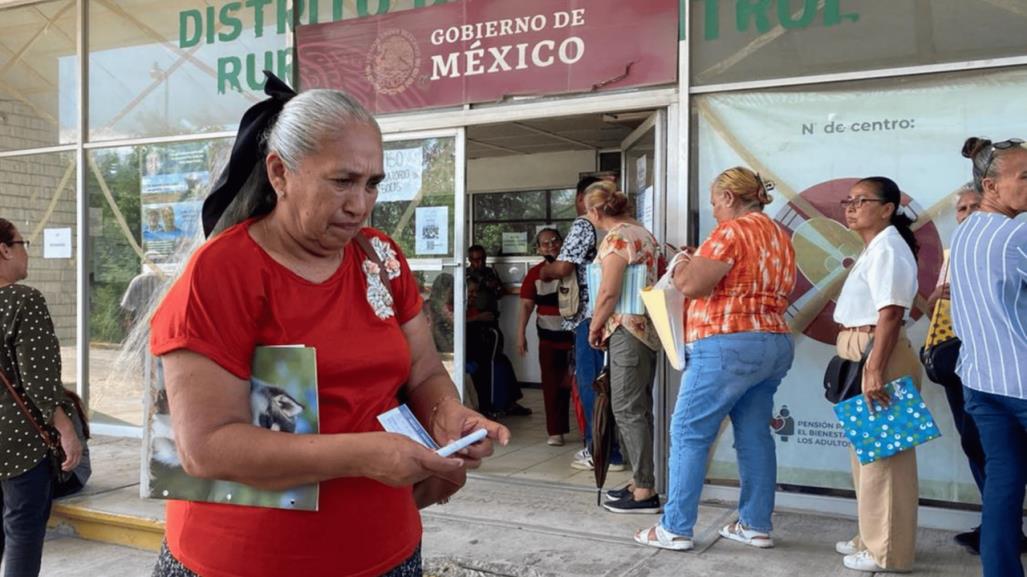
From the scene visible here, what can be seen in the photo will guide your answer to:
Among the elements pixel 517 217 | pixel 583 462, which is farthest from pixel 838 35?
pixel 517 217

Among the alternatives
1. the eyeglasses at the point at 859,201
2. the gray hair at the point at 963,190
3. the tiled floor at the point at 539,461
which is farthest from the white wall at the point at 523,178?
the eyeglasses at the point at 859,201

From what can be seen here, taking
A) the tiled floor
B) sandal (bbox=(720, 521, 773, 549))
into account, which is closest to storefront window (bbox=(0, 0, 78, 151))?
the tiled floor

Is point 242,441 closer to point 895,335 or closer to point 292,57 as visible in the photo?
point 895,335

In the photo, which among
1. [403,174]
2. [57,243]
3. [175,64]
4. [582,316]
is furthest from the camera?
[57,243]

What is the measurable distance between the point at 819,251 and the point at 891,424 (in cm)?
132

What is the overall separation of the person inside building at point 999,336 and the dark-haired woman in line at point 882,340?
0.40 meters

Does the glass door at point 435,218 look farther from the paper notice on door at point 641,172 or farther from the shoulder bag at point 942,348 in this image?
the shoulder bag at point 942,348

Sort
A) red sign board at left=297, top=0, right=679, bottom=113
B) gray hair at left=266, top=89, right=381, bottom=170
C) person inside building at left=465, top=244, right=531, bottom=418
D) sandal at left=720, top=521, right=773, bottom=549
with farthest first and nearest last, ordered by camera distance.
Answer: person inside building at left=465, top=244, right=531, bottom=418
red sign board at left=297, top=0, right=679, bottom=113
sandal at left=720, top=521, right=773, bottom=549
gray hair at left=266, top=89, right=381, bottom=170

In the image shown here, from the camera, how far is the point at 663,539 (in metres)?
4.10

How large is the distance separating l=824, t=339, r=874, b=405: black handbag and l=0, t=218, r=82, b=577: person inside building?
3.20m

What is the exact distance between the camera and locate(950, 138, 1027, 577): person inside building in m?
3.04

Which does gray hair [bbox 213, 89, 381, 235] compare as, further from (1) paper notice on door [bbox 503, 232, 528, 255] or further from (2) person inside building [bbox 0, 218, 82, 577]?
(1) paper notice on door [bbox 503, 232, 528, 255]

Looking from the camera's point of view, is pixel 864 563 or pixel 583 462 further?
pixel 583 462

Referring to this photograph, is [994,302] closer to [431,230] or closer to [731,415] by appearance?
[731,415]
